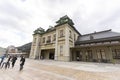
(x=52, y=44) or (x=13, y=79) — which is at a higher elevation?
(x=52, y=44)

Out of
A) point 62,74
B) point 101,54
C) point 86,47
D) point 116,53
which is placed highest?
point 86,47

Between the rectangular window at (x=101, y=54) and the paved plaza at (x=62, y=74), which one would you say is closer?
the paved plaza at (x=62, y=74)

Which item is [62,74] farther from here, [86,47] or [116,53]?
[116,53]

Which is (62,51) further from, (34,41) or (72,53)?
(34,41)

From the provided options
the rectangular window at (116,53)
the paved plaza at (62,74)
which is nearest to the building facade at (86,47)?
the rectangular window at (116,53)

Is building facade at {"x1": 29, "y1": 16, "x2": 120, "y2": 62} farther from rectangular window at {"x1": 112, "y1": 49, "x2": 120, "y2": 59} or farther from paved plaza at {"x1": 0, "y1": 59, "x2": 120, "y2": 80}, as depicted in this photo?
paved plaza at {"x1": 0, "y1": 59, "x2": 120, "y2": 80}

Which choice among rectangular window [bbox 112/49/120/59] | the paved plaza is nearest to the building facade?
rectangular window [bbox 112/49/120/59]

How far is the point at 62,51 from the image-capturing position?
762 inches

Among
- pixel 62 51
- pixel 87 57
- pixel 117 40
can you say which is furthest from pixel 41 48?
pixel 117 40

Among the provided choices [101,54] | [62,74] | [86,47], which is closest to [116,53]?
[101,54]

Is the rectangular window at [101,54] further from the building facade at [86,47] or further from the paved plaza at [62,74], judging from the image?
the paved plaza at [62,74]

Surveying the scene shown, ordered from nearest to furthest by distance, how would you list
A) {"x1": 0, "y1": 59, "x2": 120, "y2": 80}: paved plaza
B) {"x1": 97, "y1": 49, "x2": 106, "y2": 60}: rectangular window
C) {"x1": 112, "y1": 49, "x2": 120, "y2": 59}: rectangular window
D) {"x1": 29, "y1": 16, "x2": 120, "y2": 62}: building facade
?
1. {"x1": 0, "y1": 59, "x2": 120, "y2": 80}: paved plaza
2. {"x1": 112, "y1": 49, "x2": 120, "y2": 59}: rectangular window
3. {"x1": 29, "y1": 16, "x2": 120, "y2": 62}: building facade
4. {"x1": 97, "y1": 49, "x2": 106, "y2": 60}: rectangular window

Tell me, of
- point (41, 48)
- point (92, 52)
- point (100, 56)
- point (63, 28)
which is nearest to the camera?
point (100, 56)

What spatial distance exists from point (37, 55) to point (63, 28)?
1401cm
